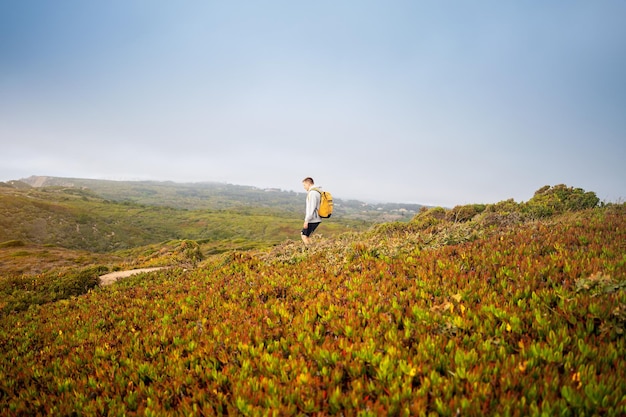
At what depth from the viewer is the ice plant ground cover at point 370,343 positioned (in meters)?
3.16

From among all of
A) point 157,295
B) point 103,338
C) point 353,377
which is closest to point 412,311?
point 353,377

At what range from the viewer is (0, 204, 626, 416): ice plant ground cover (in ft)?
10.4

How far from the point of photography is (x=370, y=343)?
4.09m

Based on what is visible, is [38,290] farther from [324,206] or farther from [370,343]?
[370,343]

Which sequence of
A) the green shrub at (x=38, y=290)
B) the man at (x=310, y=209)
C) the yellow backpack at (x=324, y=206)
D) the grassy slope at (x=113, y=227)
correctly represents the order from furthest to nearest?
1. the grassy slope at (x=113, y=227)
2. the yellow backpack at (x=324, y=206)
3. the man at (x=310, y=209)
4. the green shrub at (x=38, y=290)

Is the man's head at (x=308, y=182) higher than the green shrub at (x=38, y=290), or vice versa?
the man's head at (x=308, y=182)

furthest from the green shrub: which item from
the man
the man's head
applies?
the man's head

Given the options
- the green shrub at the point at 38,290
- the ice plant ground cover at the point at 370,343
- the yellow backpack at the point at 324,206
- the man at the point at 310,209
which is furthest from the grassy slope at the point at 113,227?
the ice plant ground cover at the point at 370,343

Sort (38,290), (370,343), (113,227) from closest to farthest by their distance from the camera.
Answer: (370,343) → (38,290) → (113,227)

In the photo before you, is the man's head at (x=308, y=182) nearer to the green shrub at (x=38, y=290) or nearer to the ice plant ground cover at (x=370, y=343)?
the ice plant ground cover at (x=370, y=343)

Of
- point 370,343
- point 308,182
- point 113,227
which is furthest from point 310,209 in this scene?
point 113,227

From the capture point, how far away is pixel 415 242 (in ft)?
34.1

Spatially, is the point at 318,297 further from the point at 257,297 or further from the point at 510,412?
the point at 510,412

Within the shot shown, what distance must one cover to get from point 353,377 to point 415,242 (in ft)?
24.4
